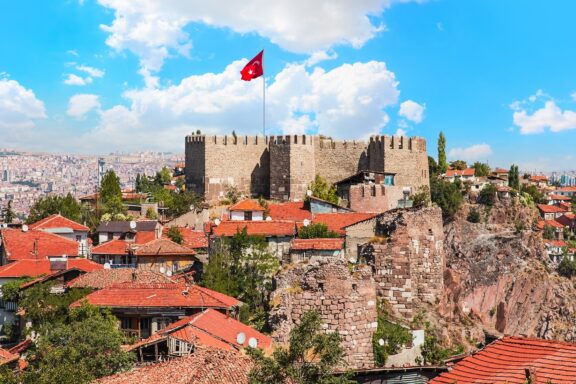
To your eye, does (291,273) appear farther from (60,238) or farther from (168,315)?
(60,238)

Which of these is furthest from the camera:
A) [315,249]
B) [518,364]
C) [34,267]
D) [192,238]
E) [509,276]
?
[509,276]

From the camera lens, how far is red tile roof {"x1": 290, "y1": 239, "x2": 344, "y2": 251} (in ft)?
88.1

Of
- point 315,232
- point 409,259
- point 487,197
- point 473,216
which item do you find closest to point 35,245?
point 315,232

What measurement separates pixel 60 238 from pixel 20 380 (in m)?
22.1

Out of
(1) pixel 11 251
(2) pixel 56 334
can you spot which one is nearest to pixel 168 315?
(2) pixel 56 334

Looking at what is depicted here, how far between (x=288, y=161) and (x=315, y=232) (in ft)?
58.0

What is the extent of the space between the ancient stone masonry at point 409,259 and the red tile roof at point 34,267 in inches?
572

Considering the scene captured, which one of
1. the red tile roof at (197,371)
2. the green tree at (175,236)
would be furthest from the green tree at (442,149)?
the red tile roof at (197,371)

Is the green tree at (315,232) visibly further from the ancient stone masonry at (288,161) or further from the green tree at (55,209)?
the green tree at (55,209)

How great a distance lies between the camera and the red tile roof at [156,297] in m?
22.2

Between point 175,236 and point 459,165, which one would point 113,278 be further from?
point 459,165

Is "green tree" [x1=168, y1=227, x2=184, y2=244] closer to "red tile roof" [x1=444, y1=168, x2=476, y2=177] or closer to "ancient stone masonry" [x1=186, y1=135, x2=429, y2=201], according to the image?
"ancient stone masonry" [x1=186, y1=135, x2=429, y2=201]

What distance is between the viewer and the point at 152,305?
22031 millimetres

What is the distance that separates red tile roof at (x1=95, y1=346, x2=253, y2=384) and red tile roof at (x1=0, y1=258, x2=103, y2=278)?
15253 millimetres
